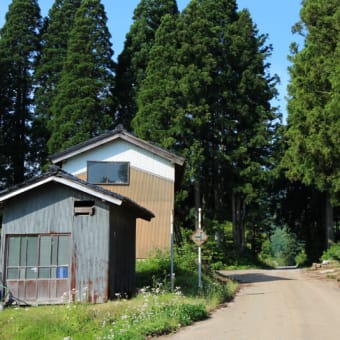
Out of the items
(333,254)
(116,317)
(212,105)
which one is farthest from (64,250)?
(212,105)

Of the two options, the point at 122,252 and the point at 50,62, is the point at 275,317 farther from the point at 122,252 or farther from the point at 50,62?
the point at 50,62

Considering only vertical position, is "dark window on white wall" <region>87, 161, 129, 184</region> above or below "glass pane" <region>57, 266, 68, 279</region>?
above

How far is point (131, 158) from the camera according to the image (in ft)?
73.2

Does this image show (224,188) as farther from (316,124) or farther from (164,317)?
(164,317)

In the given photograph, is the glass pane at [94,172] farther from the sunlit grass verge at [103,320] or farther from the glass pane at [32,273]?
the sunlit grass verge at [103,320]

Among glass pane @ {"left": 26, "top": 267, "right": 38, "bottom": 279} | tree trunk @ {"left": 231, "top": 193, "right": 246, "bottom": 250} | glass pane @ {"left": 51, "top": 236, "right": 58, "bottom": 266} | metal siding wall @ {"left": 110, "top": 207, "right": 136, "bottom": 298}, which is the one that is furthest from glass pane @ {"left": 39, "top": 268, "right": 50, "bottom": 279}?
tree trunk @ {"left": 231, "top": 193, "right": 246, "bottom": 250}

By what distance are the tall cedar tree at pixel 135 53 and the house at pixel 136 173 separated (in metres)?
15.5

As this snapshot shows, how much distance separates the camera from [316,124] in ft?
77.8

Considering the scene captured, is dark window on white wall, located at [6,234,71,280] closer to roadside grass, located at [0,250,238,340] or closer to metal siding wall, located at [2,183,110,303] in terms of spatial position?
metal siding wall, located at [2,183,110,303]

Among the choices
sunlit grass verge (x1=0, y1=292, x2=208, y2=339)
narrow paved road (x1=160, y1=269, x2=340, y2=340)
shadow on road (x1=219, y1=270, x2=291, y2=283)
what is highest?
sunlit grass verge (x1=0, y1=292, x2=208, y2=339)

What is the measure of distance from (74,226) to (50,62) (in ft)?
91.0

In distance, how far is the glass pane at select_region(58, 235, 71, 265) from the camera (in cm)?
1327

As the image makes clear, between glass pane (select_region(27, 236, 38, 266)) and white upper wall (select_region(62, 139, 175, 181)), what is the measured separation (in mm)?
9096

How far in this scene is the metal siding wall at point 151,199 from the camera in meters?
22.2
